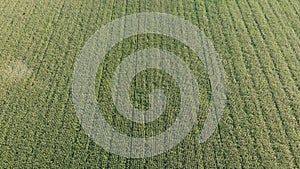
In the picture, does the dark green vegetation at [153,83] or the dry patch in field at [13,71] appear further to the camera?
the dry patch in field at [13,71]

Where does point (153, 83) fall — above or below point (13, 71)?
above

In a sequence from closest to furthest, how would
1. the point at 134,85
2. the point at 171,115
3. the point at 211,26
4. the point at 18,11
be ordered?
1. the point at 171,115
2. the point at 134,85
3. the point at 211,26
4. the point at 18,11

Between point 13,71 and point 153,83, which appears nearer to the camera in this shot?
point 153,83

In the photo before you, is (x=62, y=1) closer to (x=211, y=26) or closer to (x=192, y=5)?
(x=192, y=5)

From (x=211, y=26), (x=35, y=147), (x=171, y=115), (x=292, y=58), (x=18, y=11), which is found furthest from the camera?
(x=18, y=11)

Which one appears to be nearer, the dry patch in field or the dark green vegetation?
the dark green vegetation

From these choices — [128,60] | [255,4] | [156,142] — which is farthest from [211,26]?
[156,142]

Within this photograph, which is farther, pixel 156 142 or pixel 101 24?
pixel 101 24

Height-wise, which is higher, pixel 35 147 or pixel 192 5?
pixel 192 5
